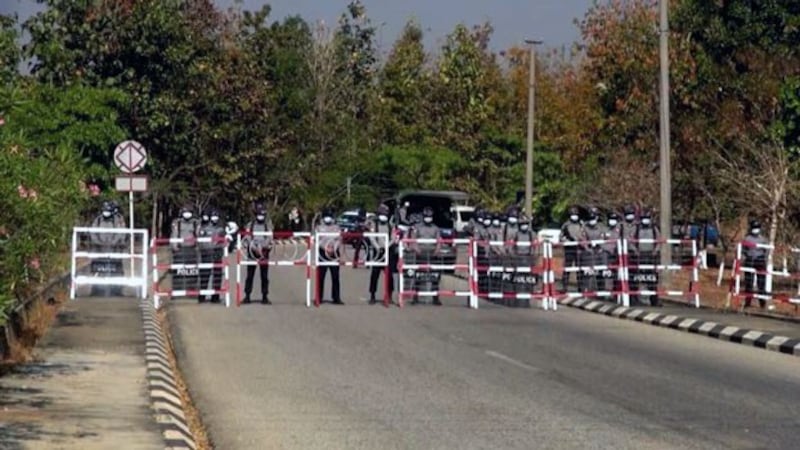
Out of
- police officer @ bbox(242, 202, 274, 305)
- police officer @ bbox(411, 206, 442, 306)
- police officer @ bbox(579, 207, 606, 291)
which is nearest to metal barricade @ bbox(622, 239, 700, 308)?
police officer @ bbox(579, 207, 606, 291)

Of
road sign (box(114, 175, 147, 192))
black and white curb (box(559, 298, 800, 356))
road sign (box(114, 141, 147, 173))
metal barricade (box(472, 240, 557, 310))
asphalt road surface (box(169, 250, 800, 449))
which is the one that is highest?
road sign (box(114, 141, 147, 173))

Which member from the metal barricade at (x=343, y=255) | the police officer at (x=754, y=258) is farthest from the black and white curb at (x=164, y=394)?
the police officer at (x=754, y=258)

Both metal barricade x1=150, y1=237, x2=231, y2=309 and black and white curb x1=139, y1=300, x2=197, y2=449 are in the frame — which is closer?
black and white curb x1=139, y1=300, x2=197, y2=449

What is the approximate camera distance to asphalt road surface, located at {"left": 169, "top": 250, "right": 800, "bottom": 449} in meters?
13.5

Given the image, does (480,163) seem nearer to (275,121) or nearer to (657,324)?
(275,121)

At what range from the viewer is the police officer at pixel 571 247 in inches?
1231

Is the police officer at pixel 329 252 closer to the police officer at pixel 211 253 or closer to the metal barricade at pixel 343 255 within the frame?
the metal barricade at pixel 343 255

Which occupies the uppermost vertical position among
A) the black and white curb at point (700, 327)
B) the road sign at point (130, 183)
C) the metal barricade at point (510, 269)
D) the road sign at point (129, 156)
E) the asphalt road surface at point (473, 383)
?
the road sign at point (129, 156)

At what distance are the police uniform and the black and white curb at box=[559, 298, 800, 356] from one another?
297 inches

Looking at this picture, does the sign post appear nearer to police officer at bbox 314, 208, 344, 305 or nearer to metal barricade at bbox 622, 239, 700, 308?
police officer at bbox 314, 208, 344, 305

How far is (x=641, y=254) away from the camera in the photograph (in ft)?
100

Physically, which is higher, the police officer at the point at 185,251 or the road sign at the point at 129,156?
the road sign at the point at 129,156

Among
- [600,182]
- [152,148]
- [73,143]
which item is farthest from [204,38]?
[73,143]

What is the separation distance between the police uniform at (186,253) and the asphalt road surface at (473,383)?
2.10 m
